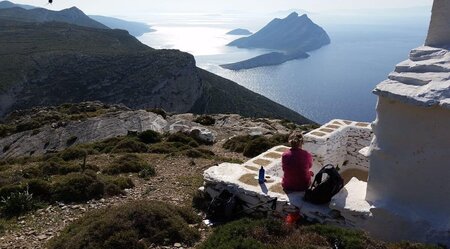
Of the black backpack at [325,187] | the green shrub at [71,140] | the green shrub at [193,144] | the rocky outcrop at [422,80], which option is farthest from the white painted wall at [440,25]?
the green shrub at [71,140]

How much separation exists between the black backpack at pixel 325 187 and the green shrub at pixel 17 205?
666 cm

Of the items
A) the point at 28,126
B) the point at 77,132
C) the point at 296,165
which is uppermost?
the point at 296,165

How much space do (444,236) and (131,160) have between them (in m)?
10.5

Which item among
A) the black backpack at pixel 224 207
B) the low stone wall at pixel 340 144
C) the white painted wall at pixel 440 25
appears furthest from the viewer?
the low stone wall at pixel 340 144

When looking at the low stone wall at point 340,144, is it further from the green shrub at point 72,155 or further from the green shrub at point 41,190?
the green shrub at point 72,155

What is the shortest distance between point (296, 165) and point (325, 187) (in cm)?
75

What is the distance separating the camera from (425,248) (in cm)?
607

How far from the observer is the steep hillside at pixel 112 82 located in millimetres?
66250

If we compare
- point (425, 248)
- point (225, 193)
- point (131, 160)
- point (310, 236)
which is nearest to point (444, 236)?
point (425, 248)

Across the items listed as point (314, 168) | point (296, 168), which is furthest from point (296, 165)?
point (314, 168)

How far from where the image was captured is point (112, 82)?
229 feet

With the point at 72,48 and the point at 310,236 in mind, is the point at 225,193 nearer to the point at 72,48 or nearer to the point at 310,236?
the point at 310,236

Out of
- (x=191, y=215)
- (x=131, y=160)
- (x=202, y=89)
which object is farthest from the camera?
(x=202, y=89)

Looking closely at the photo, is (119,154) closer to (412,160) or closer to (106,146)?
(106,146)
